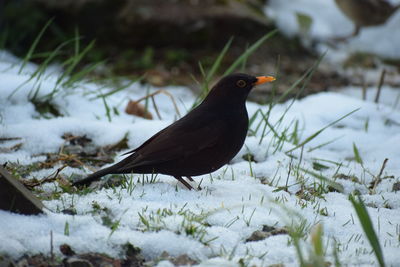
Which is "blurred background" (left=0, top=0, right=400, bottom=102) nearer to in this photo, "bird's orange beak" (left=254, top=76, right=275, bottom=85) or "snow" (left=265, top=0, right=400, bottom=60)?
"snow" (left=265, top=0, right=400, bottom=60)

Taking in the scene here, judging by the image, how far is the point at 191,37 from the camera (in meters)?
8.49

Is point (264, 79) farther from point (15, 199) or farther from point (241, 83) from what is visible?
point (15, 199)

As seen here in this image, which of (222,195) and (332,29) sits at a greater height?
(332,29)

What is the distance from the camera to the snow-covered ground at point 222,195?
9.18 ft

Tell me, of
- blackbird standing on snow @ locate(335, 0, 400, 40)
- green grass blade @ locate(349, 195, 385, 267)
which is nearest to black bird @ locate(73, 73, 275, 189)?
green grass blade @ locate(349, 195, 385, 267)

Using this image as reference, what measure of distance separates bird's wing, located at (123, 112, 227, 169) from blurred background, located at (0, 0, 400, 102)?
13.6 feet

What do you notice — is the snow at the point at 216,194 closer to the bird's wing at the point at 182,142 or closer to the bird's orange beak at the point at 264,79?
the bird's wing at the point at 182,142

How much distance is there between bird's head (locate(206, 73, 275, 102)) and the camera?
3.80 m

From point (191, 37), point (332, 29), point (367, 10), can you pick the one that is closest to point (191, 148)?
point (191, 37)

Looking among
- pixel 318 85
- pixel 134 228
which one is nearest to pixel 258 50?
pixel 318 85

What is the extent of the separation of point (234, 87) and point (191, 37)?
4.81 meters

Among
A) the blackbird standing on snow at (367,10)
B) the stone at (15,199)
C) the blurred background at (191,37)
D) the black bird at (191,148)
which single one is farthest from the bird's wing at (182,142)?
the blackbird standing on snow at (367,10)

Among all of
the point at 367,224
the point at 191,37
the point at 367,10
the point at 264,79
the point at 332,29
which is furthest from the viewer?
the point at 332,29

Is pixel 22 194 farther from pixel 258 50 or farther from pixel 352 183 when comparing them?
pixel 258 50
